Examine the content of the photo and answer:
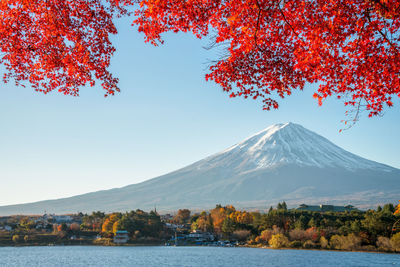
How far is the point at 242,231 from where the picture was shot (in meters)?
75.1

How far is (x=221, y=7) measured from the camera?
25.3 feet

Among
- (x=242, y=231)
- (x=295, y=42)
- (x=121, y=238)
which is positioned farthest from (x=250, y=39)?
(x=121, y=238)

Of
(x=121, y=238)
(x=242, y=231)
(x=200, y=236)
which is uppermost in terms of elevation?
(x=242, y=231)

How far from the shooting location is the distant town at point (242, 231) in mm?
56781

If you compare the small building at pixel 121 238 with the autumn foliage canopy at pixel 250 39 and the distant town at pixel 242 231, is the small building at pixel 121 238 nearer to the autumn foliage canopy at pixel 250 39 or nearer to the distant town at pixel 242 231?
the distant town at pixel 242 231

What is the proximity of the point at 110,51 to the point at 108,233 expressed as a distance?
80.1 meters

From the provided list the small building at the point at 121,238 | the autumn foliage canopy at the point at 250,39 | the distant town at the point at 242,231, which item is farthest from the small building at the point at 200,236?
the autumn foliage canopy at the point at 250,39

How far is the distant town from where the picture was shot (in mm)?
56781

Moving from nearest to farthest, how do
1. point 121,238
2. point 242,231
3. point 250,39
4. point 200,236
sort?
point 250,39 → point 242,231 → point 121,238 → point 200,236

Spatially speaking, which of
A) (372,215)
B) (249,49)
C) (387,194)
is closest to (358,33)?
(249,49)

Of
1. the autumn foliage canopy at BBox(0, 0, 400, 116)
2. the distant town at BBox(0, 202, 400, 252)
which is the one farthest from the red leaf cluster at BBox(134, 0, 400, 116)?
the distant town at BBox(0, 202, 400, 252)

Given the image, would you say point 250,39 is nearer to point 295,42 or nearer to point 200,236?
point 295,42

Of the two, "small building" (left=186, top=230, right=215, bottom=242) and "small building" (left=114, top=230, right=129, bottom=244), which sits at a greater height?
"small building" (left=114, top=230, right=129, bottom=244)

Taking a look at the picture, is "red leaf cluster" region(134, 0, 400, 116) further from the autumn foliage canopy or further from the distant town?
the distant town
